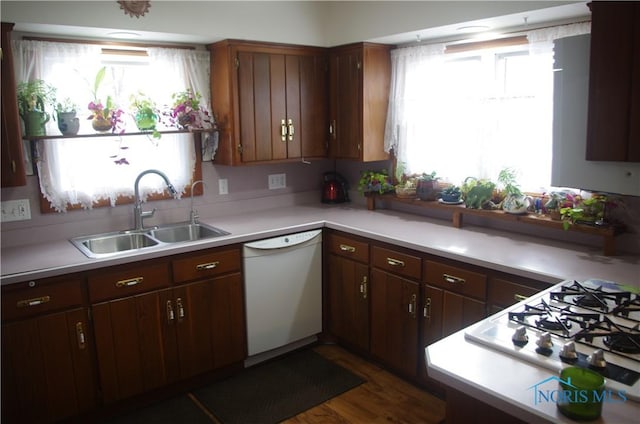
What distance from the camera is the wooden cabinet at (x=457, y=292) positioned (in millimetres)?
2490

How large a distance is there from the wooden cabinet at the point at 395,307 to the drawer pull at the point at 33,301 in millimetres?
1711

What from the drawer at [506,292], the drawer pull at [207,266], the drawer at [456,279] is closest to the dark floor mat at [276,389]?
the drawer pull at [207,266]

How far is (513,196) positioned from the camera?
9.39 feet

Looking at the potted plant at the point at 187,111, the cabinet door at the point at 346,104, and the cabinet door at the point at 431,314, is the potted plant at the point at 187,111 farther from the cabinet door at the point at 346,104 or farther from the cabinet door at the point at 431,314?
the cabinet door at the point at 431,314

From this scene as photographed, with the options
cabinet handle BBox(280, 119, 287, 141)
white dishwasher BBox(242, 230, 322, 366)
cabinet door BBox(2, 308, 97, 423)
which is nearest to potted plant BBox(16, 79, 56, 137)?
cabinet door BBox(2, 308, 97, 423)

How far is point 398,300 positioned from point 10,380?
6.42ft

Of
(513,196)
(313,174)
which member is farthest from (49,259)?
(513,196)

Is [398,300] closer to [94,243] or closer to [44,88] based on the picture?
[94,243]

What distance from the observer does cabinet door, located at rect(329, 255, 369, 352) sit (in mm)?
3156

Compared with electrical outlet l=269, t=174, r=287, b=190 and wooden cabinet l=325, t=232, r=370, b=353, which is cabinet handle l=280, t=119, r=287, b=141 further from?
wooden cabinet l=325, t=232, r=370, b=353

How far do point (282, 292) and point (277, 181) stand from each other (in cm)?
98

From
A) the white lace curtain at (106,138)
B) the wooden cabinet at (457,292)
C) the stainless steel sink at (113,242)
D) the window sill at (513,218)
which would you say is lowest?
the wooden cabinet at (457,292)

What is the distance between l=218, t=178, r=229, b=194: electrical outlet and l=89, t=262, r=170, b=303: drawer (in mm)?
948

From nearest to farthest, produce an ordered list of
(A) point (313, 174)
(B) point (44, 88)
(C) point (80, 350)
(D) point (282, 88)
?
(C) point (80, 350) → (B) point (44, 88) → (D) point (282, 88) → (A) point (313, 174)
